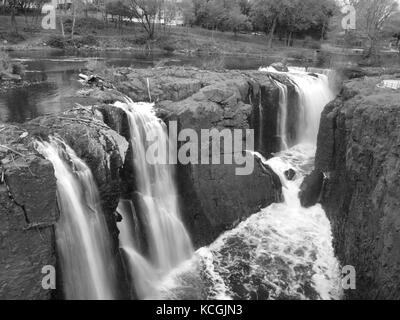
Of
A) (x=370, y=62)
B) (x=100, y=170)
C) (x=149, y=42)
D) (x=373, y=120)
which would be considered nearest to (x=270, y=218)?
(x=373, y=120)

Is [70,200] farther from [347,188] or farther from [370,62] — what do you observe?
[370,62]

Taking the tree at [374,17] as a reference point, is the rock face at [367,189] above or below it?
below

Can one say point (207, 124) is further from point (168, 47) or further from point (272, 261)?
point (168, 47)

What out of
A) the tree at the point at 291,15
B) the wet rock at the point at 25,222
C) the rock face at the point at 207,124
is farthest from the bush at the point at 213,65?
the tree at the point at 291,15

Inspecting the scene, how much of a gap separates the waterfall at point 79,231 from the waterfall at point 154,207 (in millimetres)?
1773

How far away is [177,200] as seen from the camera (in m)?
14.5

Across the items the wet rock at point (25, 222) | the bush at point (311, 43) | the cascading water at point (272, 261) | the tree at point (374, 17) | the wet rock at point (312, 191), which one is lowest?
the cascading water at point (272, 261)

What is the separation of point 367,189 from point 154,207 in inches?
276

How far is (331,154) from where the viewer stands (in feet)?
55.0

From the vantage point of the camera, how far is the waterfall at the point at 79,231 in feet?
31.2

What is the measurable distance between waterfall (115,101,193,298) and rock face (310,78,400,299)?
558cm

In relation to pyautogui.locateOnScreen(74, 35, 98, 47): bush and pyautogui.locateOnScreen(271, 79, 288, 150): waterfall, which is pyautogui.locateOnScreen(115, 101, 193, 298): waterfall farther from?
pyautogui.locateOnScreen(74, 35, 98, 47): bush

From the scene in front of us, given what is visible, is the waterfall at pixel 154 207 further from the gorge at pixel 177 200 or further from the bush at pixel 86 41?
the bush at pixel 86 41

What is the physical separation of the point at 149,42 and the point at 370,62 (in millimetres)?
27360
